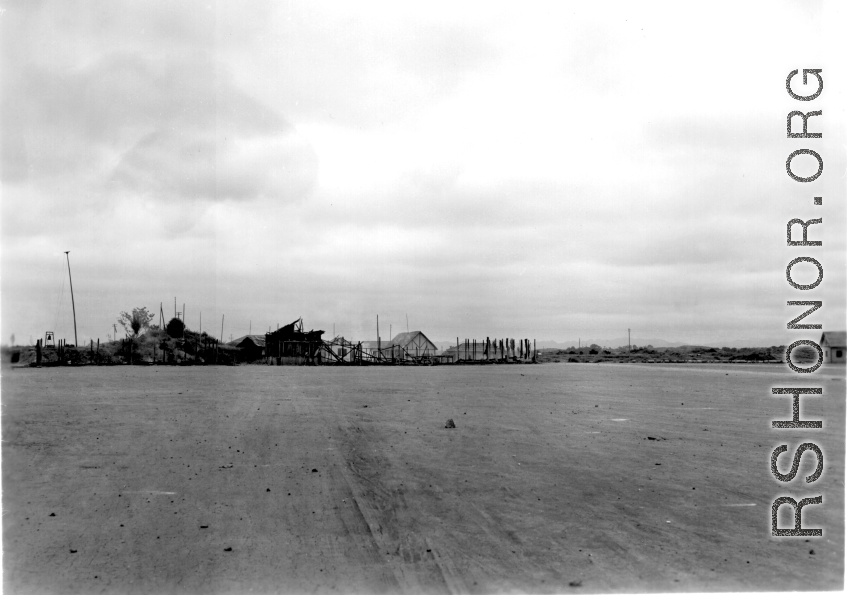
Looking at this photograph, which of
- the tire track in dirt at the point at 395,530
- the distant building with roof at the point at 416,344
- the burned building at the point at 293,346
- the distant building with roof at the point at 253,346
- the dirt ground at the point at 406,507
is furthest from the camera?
the distant building with roof at the point at 416,344

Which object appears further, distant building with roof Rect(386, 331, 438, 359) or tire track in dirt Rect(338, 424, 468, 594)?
distant building with roof Rect(386, 331, 438, 359)

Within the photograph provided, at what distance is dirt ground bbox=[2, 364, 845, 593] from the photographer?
4504mm

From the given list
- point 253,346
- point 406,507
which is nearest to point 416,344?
point 253,346

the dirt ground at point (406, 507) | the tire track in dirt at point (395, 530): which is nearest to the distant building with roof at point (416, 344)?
the dirt ground at point (406, 507)

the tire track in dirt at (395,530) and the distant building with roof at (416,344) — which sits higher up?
the tire track in dirt at (395,530)

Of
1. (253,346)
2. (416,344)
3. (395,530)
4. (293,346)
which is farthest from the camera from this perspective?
(416,344)

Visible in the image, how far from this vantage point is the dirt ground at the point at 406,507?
14.8ft

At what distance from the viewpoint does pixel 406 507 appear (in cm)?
606

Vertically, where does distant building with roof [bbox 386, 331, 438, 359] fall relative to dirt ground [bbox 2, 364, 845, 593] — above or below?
below

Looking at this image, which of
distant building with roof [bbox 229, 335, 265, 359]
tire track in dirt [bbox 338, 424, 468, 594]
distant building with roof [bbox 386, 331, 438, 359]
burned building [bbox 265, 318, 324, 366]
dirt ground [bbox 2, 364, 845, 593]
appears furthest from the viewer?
distant building with roof [bbox 386, 331, 438, 359]

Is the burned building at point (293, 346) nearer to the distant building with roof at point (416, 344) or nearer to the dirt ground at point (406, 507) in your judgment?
the distant building with roof at point (416, 344)

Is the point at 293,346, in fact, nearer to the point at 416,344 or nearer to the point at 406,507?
the point at 416,344

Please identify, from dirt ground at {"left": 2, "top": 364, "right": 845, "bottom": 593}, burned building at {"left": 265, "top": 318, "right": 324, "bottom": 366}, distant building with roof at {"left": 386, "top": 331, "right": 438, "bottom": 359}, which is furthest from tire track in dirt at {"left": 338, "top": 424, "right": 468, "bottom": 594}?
distant building with roof at {"left": 386, "top": 331, "right": 438, "bottom": 359}

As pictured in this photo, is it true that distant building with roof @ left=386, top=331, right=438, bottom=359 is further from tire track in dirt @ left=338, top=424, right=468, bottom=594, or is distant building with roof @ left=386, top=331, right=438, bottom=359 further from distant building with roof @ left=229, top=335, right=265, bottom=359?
tire track in dirt @ left=338, top=424, right=468, bottom=594
